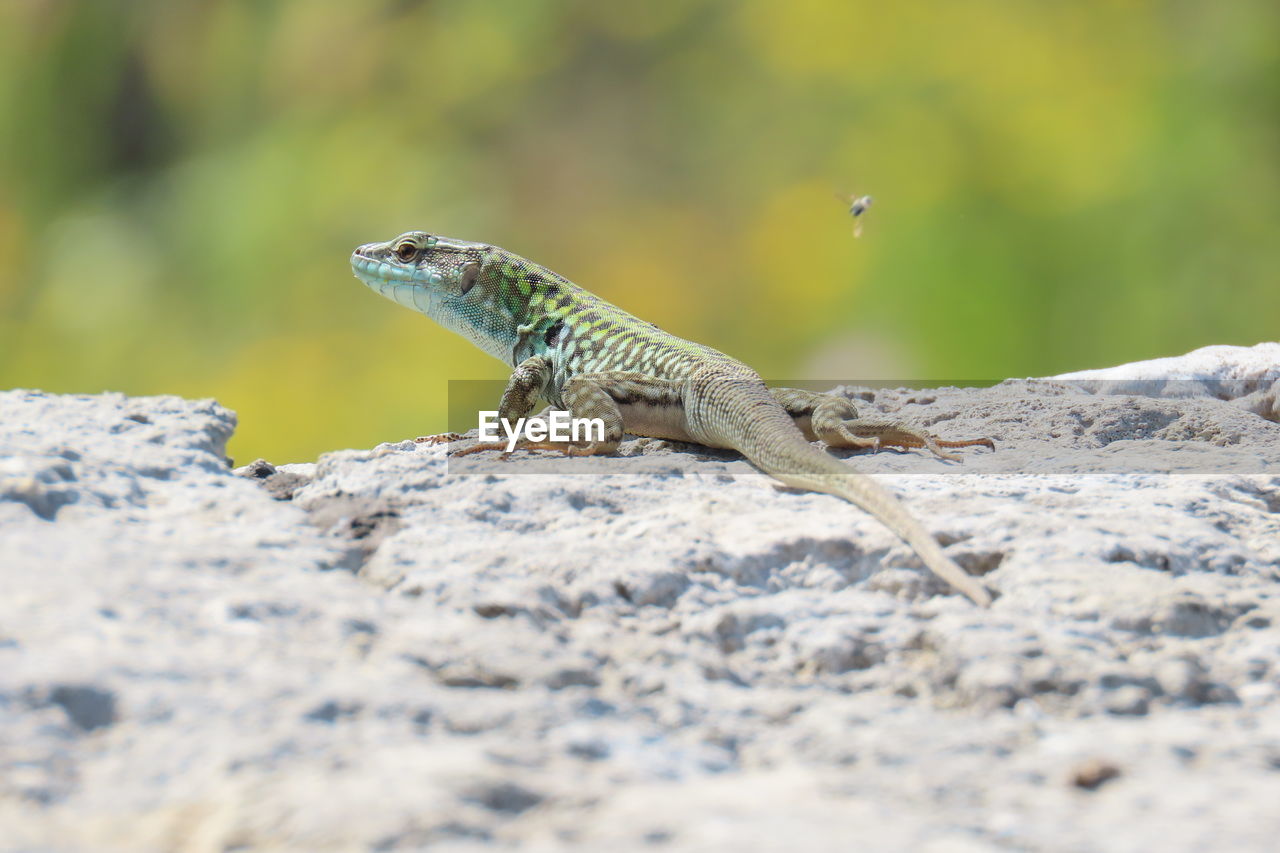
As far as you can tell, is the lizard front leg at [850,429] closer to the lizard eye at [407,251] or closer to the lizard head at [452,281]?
the lizard head at [452,281]

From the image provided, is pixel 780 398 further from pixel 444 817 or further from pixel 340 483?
pixel 444 817

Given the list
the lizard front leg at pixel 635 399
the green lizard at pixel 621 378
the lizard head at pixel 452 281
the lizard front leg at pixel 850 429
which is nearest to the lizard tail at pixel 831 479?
the green lizard at pixel 621 378

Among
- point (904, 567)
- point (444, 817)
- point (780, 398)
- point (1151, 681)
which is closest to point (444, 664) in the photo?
point (444, 817)

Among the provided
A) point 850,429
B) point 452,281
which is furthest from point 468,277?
point 850,429

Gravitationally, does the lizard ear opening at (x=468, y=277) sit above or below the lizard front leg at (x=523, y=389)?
above

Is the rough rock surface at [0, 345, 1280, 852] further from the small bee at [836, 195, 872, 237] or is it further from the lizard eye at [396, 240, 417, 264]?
the small bee at [836, 195, 872, 237]

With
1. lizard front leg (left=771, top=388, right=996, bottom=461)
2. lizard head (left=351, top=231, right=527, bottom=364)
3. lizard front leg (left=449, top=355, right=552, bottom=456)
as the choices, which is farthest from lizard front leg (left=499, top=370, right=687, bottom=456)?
lizard head (left=351, top=231, right=527, bottom=364)
